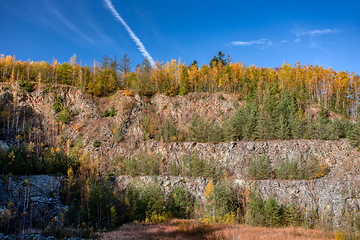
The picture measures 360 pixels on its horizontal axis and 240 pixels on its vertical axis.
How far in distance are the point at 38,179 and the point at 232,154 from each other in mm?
37062

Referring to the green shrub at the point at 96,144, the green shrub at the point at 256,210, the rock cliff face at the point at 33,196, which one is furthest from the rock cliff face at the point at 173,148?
the green shrub at the point at 256,210

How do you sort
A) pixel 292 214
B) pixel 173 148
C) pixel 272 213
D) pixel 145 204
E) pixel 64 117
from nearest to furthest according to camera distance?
pixel 272 213, pixel 292 214, pixel 145 204, pixel 173 148, pixel 64 117

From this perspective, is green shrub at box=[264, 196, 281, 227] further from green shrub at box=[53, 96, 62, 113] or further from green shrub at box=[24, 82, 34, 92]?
green shrub at box=[24, 82, 34, 92]

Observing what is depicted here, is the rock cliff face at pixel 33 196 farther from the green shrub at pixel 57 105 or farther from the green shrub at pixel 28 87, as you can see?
A: the green shrub at pixel 28 87

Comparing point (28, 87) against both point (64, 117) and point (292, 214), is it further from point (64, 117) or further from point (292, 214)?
point (292, 214)

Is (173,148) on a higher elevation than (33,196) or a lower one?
higher

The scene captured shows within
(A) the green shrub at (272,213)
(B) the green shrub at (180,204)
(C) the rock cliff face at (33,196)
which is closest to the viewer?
(A) the green shrub at (272,213)

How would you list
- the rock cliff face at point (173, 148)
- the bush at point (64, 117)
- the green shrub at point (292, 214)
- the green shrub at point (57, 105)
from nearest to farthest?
the green shrub at point (292, 214) < the rock cliff face at point (173, 148) < the bush at point (64, 117) < the green shrub at point (57, 105)

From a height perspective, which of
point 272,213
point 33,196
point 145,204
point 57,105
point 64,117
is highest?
point 57,105

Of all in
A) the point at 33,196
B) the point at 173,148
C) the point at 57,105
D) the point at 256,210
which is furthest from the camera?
the point at 57,105

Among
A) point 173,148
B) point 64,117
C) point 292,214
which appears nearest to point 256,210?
point 292,214

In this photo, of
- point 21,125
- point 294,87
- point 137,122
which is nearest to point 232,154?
point 137,122

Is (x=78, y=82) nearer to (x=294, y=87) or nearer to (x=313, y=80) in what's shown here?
(x=294, y=87)

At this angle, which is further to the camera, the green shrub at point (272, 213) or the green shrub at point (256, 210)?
the green shrub at point (272, 213)
